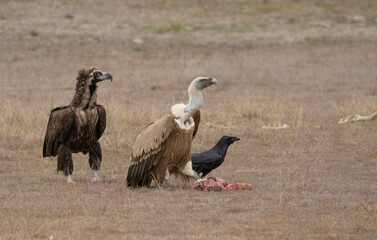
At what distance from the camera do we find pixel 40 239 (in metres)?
6.50

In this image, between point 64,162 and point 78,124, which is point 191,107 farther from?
point 64,162

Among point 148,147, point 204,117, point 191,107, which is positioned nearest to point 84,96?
point 148,147

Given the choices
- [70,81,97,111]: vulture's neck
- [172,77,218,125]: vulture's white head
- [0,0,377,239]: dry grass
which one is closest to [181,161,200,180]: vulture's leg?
[0,0,377,239]: dry grass

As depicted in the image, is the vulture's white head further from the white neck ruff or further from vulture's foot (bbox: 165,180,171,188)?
vulture's foot (bbox: 165,180,171,188)

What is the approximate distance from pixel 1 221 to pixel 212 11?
39.6 meters

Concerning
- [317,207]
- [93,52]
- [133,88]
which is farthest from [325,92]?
[317,207]

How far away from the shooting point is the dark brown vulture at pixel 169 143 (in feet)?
28.0

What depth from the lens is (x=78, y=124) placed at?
30.1 ft

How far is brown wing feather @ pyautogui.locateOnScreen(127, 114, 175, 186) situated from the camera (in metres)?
8.50

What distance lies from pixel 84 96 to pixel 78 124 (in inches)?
13.9

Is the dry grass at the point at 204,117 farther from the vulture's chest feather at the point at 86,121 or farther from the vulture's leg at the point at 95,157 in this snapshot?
the vulture's chest feather at the point at 86,121

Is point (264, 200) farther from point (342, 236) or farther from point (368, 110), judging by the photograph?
point (368, 110)

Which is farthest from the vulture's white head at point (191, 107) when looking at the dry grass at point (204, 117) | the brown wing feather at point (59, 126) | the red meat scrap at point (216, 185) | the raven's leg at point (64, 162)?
the raven's leg at point (64, 162)

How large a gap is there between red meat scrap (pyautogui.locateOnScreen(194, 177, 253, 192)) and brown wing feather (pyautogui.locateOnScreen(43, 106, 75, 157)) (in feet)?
5.58
